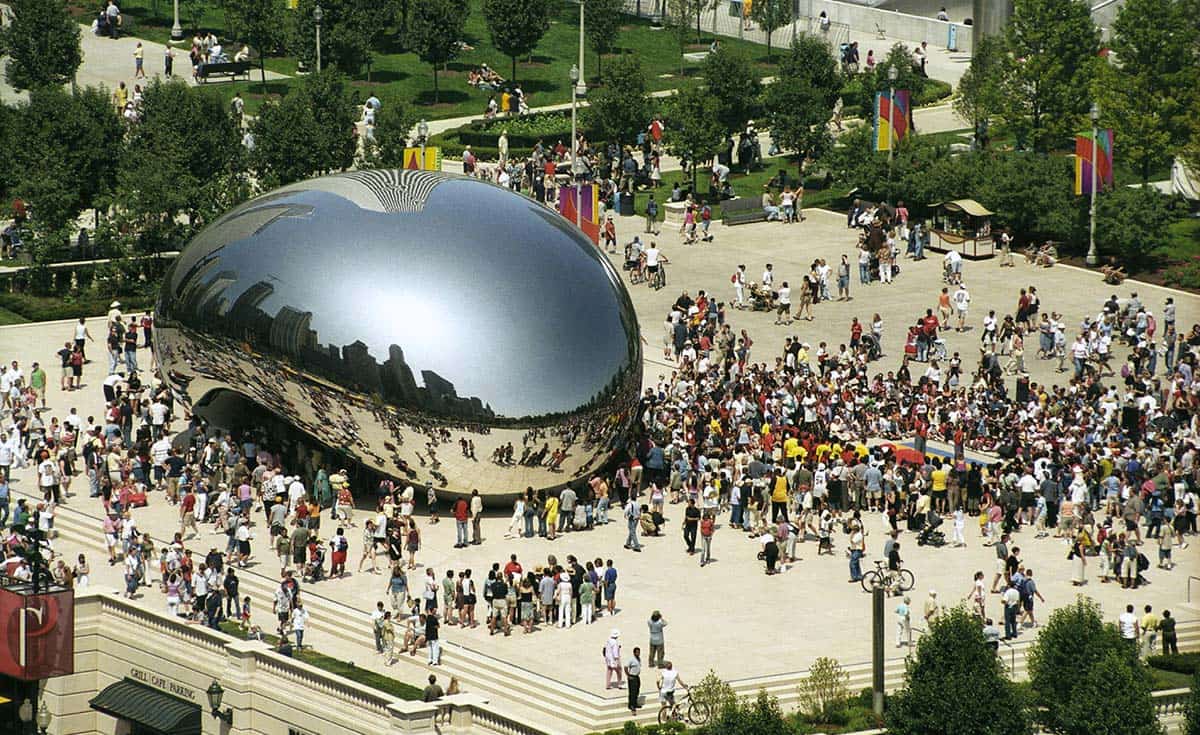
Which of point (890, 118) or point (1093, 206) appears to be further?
point (890, 118)

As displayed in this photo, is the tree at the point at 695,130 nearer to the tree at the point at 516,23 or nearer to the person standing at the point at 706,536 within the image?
the tree at the point at 516,23

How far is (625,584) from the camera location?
172ft

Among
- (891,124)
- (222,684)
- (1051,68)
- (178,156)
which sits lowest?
(222,684)

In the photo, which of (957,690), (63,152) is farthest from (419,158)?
(957,690)

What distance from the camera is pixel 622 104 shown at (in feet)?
289

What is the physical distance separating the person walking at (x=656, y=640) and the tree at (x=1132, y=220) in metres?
30.8

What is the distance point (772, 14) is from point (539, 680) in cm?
5873

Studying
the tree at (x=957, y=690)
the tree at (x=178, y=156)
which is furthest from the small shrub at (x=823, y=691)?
the tree at (x=178, y=156)

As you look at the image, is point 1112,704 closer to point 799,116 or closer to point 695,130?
point 695,130

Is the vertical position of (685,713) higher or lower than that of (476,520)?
lower

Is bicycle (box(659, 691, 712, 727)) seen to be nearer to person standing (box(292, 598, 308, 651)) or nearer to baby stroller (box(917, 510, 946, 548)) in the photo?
person standing (box(292, 598, 308, 651))

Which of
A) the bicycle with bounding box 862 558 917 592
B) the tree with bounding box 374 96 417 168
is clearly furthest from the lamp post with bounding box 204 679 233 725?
the tree with bounding box 374 96 417 168

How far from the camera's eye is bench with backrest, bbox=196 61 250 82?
9775 centimetres

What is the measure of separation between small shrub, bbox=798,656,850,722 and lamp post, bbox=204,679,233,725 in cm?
1031
